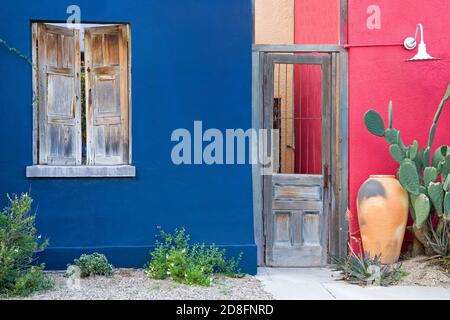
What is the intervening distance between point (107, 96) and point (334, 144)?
2.70 meters

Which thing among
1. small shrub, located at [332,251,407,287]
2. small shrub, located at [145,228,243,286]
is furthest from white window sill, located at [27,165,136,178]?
small shrub, located at [332,251,407,287]

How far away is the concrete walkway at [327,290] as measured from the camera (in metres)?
5.86

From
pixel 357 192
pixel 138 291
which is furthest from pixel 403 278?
pixel 138 291

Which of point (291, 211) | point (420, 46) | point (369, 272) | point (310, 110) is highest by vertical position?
point (420, 46)

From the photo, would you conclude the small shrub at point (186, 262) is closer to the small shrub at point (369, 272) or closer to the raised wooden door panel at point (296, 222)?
the raised wooden door panel at point (296, 222)

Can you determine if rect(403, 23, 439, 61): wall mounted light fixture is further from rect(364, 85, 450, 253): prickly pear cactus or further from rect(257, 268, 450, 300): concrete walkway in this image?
rect(257, 268, 450, 300): concrete walkway

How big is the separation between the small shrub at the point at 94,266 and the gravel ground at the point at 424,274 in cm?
304

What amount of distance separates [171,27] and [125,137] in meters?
1.31

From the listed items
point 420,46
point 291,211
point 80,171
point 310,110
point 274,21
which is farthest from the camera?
point 274,21

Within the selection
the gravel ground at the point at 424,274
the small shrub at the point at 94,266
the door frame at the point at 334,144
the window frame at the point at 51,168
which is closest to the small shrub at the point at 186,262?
the small shrub at the point at 94,266

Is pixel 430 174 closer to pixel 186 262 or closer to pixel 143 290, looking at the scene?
pixel 186 262

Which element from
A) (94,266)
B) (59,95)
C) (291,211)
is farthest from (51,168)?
(291,211)

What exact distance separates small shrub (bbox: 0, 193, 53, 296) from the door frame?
256 centimetres

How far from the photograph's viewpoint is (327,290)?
6145 mm
